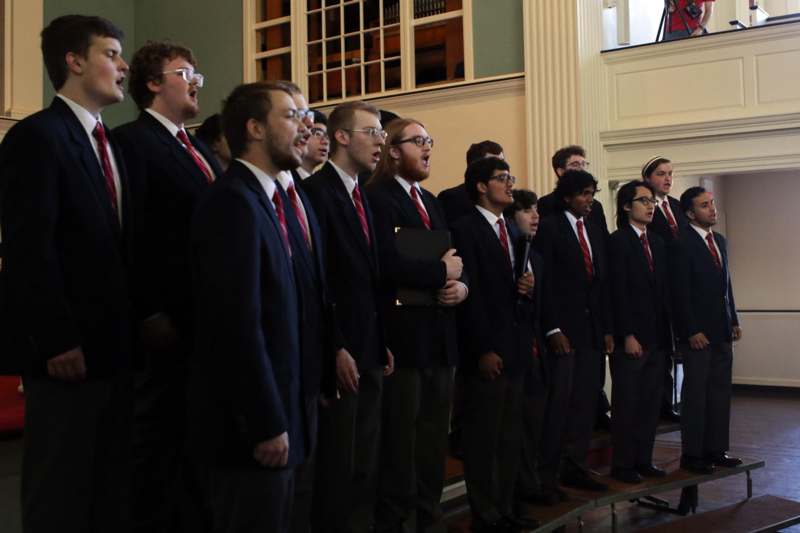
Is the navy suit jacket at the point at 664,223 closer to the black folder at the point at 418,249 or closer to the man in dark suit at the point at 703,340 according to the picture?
the man in dark suit at the point at 703,340

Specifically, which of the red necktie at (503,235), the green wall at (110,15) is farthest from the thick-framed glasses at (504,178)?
the green wall at (110,15)

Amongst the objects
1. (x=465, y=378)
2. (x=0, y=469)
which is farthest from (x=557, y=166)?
(x=0, y=469)

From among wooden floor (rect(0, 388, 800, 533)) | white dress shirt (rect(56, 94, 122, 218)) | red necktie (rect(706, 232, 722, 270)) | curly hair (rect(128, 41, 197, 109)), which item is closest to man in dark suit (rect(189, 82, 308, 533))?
white dress shirt (rect(56, 94, 122, 218))

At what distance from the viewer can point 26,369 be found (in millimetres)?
1883

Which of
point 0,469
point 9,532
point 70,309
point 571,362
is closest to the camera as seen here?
point 70,309

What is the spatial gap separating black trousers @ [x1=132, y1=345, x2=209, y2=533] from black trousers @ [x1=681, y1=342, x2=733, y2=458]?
286cm

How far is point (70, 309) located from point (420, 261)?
3.88 ft

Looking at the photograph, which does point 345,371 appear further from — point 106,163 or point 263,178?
point 106,163

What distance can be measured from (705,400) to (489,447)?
1.73m

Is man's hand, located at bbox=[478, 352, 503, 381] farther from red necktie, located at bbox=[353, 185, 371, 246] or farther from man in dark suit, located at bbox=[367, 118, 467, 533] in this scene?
red necktie, located at bbox=[353, 185, 371, 246]

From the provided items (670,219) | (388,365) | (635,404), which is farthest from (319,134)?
(670,219)

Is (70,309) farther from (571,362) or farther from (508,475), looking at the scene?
(571,362)

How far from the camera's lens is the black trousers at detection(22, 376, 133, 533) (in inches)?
74.0

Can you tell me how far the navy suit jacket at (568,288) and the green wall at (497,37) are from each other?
4.54 m
